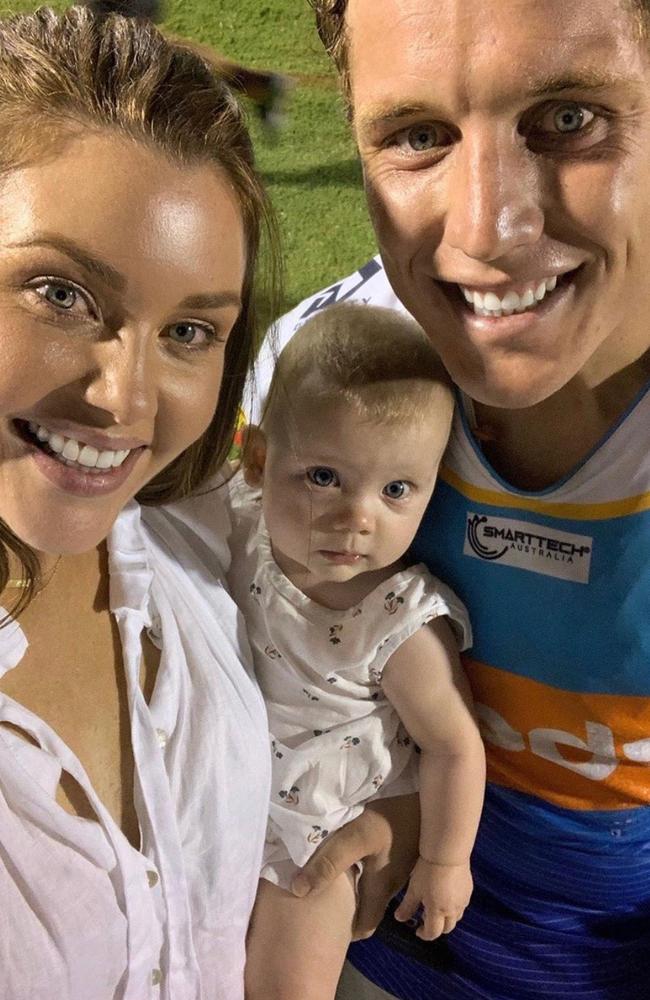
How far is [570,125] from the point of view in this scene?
0.86 metres

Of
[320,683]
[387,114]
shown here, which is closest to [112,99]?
[387,114]

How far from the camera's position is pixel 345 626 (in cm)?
122

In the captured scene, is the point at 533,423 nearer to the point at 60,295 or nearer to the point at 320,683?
the point at 320,683

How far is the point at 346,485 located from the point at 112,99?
0.51 m

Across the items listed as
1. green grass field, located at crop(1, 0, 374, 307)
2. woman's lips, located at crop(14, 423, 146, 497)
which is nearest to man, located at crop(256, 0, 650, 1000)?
woman's lips, located at crop(14, 423, 146, 497)

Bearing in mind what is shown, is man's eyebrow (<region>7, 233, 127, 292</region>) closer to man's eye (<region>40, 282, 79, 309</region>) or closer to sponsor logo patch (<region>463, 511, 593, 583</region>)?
man's eye (<region>40, 282, 79, 309</region>)

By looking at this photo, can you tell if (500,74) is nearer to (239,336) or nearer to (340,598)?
(239,336)

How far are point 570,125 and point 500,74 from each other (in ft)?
0.29

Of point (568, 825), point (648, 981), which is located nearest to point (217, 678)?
point (568, 825)

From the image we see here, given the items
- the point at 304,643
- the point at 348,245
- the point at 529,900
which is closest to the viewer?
the point at 304,643

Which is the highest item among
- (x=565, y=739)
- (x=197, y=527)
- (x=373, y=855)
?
(x=197, y=527)

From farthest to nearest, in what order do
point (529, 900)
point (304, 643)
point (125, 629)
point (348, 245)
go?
point (348, 245)
point (529, 900)
point (304, 643)
point (125, 629)

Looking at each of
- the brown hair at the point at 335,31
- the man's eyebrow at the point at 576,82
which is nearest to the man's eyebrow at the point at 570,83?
the man's eyebrow at the point at 576,82

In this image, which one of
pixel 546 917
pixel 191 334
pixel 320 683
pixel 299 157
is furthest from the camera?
pixel 299 157
